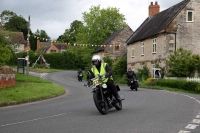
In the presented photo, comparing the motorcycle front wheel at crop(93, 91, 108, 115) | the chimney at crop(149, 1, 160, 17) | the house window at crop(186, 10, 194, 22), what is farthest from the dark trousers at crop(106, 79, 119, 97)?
the chimney at crop(149, 1, 160, 17)

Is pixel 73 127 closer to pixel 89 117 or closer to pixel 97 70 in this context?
pixel 89 117

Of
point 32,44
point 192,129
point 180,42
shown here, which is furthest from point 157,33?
point 32,44

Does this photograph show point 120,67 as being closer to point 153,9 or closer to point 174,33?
point 153,9

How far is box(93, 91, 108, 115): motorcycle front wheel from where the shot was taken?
10.4m

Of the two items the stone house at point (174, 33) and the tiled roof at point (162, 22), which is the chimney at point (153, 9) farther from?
the stone house at point (174, 33)

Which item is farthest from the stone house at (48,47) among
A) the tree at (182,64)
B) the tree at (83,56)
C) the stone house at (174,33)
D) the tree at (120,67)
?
the tree at (182,64)

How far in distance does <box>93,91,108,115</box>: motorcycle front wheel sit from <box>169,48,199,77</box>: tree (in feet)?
74.0

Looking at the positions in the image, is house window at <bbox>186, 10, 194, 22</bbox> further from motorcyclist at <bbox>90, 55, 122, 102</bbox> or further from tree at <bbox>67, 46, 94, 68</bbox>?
tree at <bbox>67, 46, 94, 68</bbox>

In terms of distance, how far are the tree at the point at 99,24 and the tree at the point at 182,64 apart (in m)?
35.8

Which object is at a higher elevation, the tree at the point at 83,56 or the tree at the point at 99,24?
the tree at the point at 99,24

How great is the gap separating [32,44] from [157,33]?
85.9 metres

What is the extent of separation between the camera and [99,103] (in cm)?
1055

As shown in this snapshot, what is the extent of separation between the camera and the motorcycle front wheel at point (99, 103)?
1042 cm

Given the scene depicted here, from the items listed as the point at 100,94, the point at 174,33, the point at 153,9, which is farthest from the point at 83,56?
the point at 100,94
